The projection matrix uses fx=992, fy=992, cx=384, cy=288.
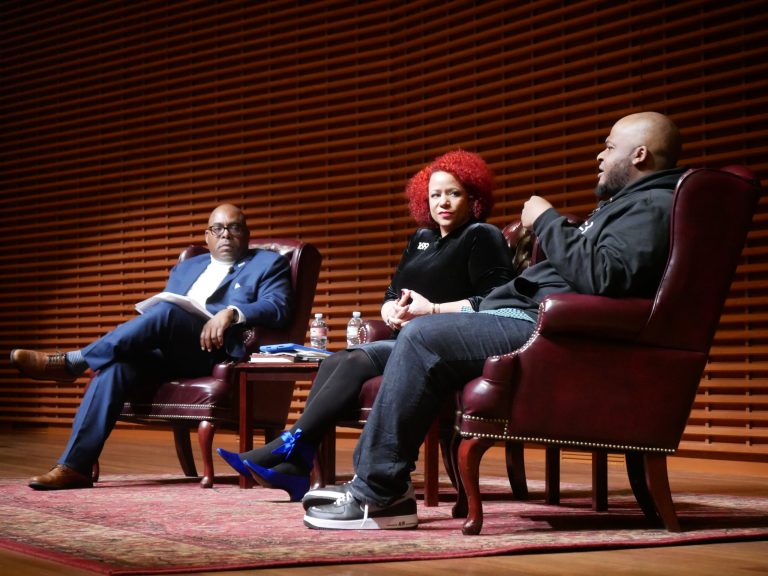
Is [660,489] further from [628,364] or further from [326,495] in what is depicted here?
[326,495]

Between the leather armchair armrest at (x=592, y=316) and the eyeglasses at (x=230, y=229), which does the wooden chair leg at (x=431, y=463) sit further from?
the eyeglasses at (x=230, y=229)

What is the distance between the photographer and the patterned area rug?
215cm

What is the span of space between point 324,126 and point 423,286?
3.88 m

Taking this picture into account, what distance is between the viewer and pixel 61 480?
375 centimetres

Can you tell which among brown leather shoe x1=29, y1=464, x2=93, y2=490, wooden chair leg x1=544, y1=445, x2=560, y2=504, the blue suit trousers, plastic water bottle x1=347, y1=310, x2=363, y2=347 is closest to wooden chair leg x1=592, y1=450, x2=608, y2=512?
wooden chair leg x1=544, y1=445, x2=560, y2=504

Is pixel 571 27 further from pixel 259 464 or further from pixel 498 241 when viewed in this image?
pixel 259 464

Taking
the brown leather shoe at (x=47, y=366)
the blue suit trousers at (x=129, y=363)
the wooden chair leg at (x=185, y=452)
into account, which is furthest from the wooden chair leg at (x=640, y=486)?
the brown leather shoe at (x=47, y=366)

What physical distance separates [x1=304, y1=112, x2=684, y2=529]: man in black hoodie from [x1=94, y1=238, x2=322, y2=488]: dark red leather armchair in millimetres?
1331

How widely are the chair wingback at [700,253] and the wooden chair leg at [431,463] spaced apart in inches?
33.9

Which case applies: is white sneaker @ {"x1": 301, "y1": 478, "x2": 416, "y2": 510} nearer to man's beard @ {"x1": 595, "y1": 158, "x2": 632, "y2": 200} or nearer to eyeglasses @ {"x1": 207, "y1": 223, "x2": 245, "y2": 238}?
man's beard @ {"x1": 595, "y1": 158, "x2": 632, "y2": 200}

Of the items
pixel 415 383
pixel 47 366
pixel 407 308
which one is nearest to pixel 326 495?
pixel 415 383

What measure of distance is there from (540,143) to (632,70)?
2.29 feet

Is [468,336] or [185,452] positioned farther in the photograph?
[185,452]

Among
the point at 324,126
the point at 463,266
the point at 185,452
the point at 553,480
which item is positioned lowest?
the point at 185,452
